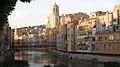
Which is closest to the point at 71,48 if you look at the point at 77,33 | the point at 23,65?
the point at 77,33

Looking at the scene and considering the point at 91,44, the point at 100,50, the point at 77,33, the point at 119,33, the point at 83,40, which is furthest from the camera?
the point at 77,33

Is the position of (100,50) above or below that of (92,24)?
below

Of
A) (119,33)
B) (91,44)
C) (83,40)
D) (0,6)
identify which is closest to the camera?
(0,6)

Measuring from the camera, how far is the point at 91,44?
89.2 m

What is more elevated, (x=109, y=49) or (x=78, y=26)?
(x=78, y=26)

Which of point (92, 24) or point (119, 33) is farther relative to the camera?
point (92, 24)

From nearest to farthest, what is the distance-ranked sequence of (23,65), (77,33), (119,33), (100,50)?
(23,65) < (119,33) < (100,50) < (77,33)

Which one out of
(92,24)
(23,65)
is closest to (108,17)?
(92,24)

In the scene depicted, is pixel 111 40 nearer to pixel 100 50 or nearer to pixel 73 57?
pixel 100 50

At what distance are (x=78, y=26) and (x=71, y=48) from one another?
789cm

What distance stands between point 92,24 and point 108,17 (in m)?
12.3

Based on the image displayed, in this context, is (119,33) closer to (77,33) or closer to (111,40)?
(111,40)

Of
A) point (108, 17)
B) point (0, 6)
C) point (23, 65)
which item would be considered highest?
point (108, 17)

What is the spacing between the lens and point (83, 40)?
98.0 meters
